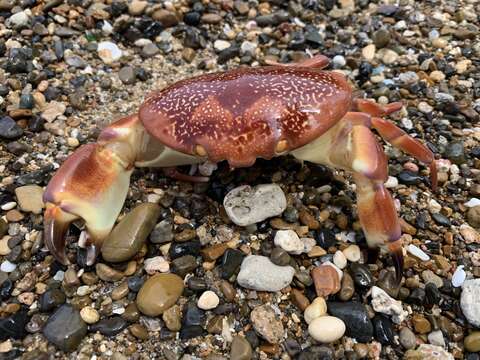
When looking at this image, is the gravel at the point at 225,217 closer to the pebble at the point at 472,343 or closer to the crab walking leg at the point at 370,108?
the pebble at the point at 472,343

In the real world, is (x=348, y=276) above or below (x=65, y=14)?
below

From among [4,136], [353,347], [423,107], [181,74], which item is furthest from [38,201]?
[423,107]

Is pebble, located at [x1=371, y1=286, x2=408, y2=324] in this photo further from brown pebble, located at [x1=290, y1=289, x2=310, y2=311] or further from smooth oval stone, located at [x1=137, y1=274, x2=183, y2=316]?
smooth oval stone, located at [x1=137, y1=274, x2=183, y2=316]

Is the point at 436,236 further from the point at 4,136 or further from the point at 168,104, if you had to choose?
the point at 4,136

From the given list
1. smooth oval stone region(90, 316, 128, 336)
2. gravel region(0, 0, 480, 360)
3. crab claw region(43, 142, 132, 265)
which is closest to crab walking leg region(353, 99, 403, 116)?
gravel region(0, 0, 480, 360)

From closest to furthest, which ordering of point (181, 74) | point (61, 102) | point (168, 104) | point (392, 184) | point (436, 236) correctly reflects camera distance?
point (168, 104)
point (436, 236)
point (392, 184)
point (61, 102)
point (181, 74)

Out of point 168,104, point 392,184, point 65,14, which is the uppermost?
point 168,104

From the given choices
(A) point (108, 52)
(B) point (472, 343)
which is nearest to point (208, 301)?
(B) point (472, 343)
